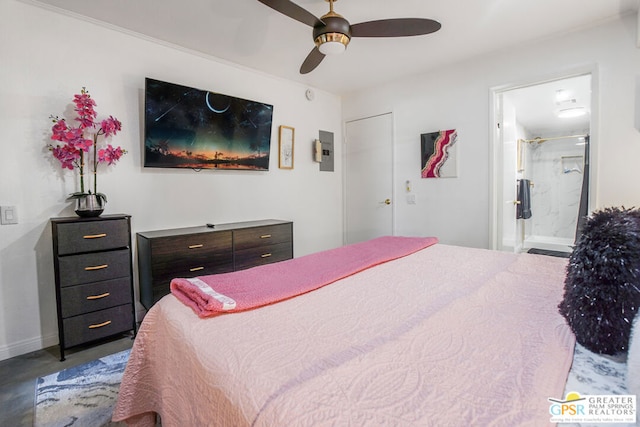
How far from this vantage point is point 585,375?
0.76m

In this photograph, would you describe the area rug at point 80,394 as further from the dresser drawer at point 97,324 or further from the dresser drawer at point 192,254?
the dresser drawer at point 192,254

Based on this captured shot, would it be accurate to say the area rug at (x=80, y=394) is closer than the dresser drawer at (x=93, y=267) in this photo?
Yes

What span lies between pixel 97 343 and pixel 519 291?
291cm

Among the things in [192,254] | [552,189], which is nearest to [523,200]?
[552,189]

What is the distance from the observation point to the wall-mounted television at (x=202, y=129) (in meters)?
2.68

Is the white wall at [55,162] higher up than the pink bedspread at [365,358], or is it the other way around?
the white wall at [55,162]

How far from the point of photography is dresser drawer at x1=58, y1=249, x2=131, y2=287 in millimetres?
Result: 2109

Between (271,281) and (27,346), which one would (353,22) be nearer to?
(271,281)

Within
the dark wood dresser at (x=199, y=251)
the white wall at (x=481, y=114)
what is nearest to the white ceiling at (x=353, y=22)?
the white wall at (x=481, y=114)

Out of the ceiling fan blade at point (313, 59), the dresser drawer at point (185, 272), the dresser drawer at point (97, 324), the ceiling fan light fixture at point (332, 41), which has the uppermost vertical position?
the ceiling fan blade at point (313, 59)

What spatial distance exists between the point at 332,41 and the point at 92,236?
214 cm

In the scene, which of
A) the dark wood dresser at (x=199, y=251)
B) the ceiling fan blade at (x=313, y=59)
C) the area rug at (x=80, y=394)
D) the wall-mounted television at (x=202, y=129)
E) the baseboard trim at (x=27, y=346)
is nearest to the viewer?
the area rug at (x=80, y=394)

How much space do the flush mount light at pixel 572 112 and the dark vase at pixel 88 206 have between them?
19.0 feet

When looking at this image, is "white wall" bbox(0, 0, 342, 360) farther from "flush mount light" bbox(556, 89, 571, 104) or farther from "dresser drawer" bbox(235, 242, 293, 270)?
"flush mount light" bbox(556, 89, 571, 104)
